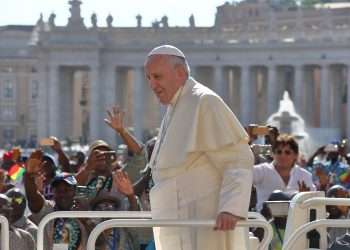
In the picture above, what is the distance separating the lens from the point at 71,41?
111m

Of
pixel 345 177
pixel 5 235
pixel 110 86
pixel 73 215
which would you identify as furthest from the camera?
pixel 110 86

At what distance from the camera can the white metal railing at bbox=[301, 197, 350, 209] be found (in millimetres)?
8836

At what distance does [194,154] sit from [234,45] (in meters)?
94.9

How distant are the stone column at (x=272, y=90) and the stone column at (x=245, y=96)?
1331 mm

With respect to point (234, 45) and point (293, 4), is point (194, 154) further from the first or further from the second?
point (293, 4)

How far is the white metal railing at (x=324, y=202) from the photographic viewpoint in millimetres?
8836

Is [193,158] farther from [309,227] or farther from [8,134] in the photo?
[8,134]

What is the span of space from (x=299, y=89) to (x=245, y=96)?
3.77 meters

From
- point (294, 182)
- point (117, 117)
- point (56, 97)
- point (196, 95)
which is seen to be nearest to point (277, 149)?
point (294, 182)

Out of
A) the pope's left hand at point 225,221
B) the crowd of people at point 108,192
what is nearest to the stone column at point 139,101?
the crowd of people at point 108,192

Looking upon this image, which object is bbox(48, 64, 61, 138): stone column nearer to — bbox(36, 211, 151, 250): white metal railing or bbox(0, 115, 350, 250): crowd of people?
bbox(0, 115, 350, 250): crowd of people

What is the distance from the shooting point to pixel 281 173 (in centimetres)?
1371

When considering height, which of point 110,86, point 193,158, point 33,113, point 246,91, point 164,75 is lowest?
point 193,158

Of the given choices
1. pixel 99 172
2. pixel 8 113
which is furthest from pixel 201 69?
pixel 99 172
